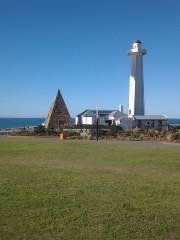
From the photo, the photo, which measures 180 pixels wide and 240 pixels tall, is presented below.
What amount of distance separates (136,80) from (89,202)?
47.4 meters

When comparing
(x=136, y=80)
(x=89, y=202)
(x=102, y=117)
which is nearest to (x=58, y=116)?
(x=102, y=117)

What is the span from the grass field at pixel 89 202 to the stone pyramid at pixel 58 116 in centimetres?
3579

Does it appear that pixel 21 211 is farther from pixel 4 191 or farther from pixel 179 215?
pixel 179 215

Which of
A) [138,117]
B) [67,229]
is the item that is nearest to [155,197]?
[67,229]

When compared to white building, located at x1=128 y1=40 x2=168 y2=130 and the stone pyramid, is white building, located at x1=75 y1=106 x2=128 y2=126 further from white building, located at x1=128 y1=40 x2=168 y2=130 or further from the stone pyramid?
the stone pyramid

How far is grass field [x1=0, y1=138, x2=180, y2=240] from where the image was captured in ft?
20.1

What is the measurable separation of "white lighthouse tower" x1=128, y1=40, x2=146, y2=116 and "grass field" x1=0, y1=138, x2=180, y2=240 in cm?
4145

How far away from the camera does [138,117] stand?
54.4m

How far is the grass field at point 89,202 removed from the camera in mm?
6133

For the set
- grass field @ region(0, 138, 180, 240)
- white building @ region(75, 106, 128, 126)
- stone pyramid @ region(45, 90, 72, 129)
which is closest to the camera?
grass field @ region(0, 138, 180, 240)

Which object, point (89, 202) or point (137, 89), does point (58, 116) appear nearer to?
point (137, 89)

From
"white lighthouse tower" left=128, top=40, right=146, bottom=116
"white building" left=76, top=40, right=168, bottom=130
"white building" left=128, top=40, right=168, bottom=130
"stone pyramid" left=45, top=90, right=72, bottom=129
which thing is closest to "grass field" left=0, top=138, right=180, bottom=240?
"stone pyramid" left=45, top=90, right=72, bottom=129

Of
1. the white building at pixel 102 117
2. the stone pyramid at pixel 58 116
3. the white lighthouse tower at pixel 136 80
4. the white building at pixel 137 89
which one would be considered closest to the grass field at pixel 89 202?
the stone pyramid at pixel 58 116

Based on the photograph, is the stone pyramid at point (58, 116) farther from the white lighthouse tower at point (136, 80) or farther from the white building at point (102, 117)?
the white lighthouse tower at point (136, 80)
